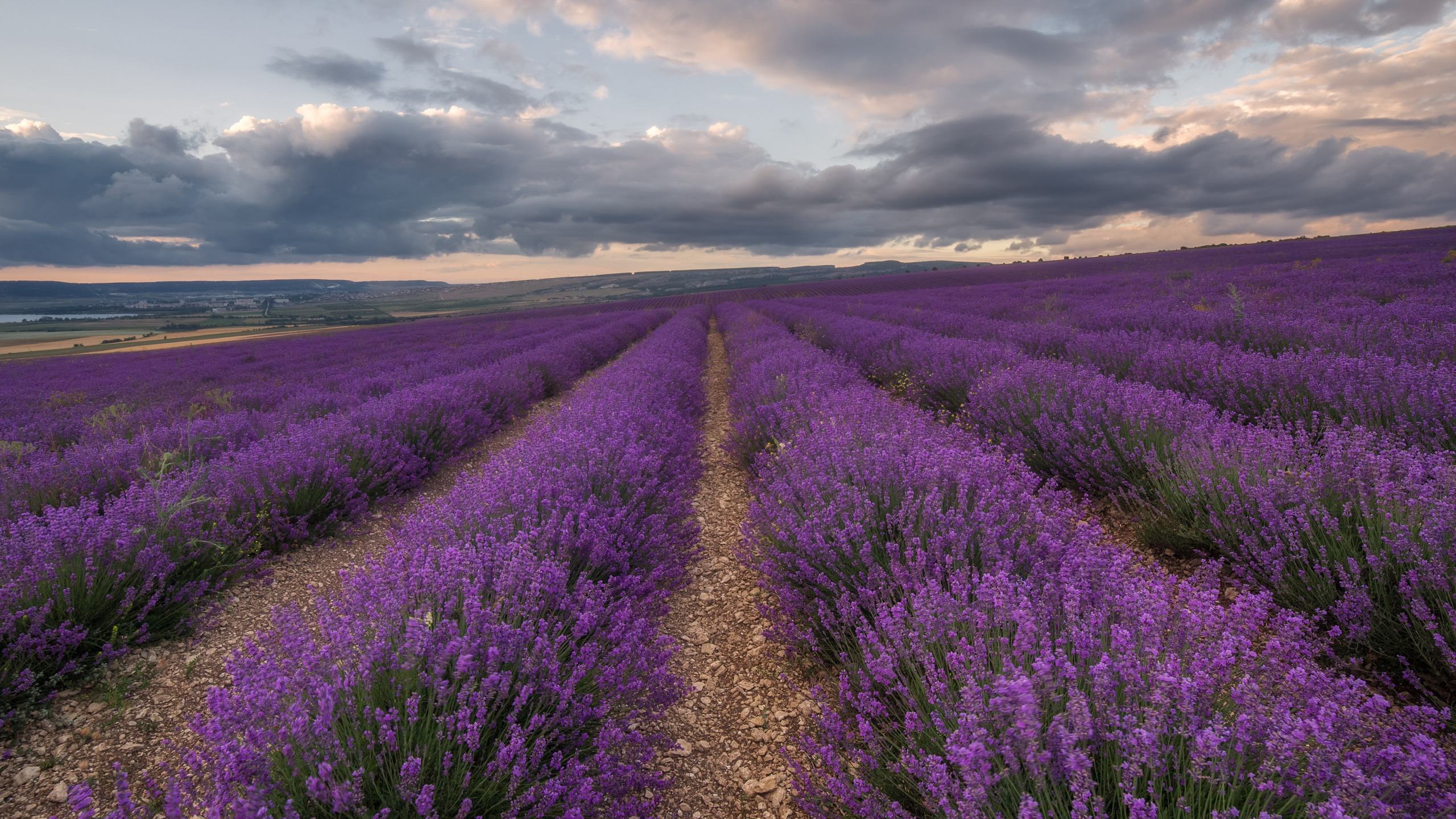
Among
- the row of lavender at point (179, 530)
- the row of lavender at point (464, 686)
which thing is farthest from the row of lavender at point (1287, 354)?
the row of lavender at point (179, 530)

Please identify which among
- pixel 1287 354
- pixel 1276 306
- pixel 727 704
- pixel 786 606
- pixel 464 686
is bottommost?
pixel 727 704

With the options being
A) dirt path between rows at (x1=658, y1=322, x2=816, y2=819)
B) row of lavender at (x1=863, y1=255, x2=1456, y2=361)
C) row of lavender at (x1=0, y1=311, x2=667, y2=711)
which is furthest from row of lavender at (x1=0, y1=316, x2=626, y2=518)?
row of lavender at (x1=863, y1=255, x2=1456, y2=361)

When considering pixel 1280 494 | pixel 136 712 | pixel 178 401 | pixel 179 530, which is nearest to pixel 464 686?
pixel 136 712

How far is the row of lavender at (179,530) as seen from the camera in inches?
94.3

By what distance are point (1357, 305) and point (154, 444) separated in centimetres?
1335

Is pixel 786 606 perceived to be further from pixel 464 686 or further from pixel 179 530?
pixel 179 530

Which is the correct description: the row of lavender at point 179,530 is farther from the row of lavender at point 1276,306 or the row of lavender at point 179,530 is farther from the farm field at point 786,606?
the row of lavender at point 1276,306

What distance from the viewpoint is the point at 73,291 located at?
115 m

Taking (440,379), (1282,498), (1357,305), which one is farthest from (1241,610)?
(1357,305)

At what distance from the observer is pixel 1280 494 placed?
240cm

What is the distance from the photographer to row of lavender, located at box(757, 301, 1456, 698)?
187 cm

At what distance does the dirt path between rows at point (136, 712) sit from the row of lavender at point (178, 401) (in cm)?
101

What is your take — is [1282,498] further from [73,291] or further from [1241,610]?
[73,291]

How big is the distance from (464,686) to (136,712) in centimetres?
208
